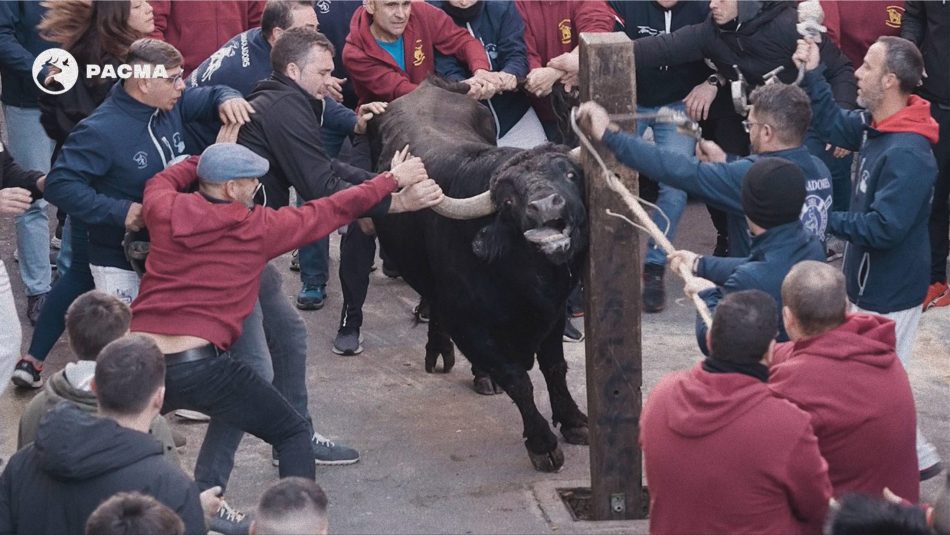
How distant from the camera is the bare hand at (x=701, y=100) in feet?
29.3

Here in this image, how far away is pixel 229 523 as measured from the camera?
616 centimetres

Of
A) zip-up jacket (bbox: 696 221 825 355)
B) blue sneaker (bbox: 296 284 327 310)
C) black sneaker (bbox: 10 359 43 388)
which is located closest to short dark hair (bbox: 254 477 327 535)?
zip-up jacket (bbox: 696 221 825 355)

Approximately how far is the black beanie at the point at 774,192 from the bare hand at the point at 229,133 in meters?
2.52

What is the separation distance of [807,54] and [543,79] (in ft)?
7.01

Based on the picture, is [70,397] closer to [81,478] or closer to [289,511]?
[81,478]

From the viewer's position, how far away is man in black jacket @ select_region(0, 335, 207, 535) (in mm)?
4332

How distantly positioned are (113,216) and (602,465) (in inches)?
95.3

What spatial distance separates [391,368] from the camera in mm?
8281

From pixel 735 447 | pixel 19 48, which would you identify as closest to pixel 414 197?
pixel 735 447

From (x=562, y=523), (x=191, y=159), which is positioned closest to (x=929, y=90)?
(x=562, y=523)

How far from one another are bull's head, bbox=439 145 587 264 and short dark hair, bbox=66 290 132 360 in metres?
1.94

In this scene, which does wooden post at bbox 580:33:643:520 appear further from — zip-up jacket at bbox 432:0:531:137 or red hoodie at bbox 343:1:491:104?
zip-up jacket at bbox 432:0:531:137

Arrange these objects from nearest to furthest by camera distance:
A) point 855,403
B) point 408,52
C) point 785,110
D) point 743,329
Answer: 1. point 743,329
2. point 855,403
3. point 785,110
4. point 408,52

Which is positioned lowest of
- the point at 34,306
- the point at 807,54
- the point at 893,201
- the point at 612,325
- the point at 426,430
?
the point at 426,430
